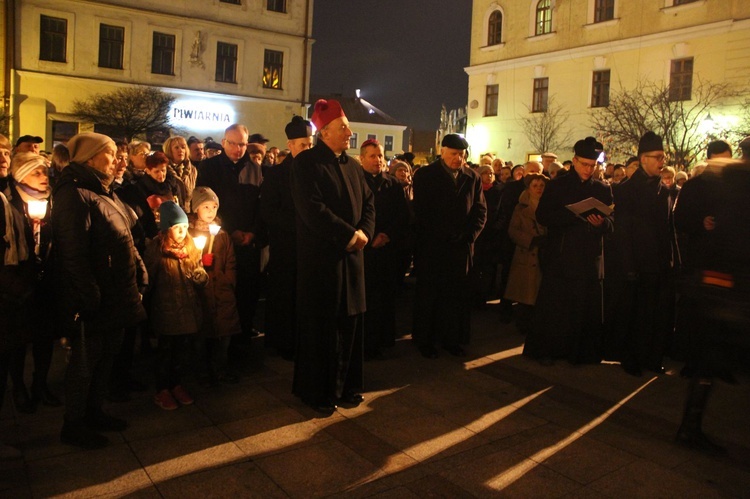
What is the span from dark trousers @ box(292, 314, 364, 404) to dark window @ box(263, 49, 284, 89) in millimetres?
29951

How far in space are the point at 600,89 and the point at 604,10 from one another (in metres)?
3.55

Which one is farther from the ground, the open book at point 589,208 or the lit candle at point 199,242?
the open book at point 589,208

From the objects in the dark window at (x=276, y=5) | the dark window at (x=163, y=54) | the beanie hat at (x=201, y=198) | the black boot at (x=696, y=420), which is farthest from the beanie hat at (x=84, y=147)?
the dark window at (x=276, y=5)

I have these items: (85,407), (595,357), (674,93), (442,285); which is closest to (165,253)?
(85,407)

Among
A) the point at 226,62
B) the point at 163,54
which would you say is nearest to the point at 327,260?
the point at 163,54

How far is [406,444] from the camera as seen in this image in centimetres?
430

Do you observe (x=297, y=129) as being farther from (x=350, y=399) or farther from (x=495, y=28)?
(x=495, y=28)

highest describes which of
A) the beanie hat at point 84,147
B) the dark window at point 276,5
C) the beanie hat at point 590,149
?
the dark window at point 276,5

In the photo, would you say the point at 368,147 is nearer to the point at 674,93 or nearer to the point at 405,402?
the point at 405,402

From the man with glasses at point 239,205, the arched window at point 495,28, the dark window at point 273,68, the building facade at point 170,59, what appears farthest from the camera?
the arched window at point 495,28

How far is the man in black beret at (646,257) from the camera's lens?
6.14 m

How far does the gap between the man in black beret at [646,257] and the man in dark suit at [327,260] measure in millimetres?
2882

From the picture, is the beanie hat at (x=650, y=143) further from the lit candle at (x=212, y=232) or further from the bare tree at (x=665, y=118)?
the bare tree at (x=665, y=118)

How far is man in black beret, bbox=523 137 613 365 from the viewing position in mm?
6277
